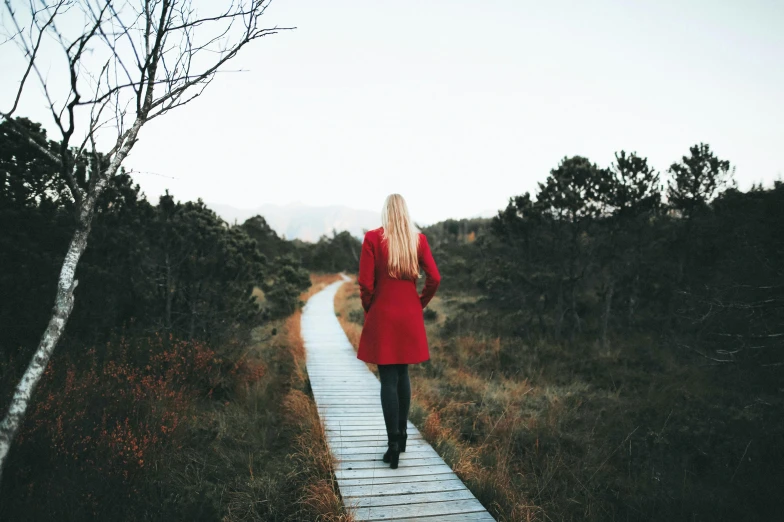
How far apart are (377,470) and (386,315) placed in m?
1.38

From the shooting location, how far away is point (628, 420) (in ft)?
21.3

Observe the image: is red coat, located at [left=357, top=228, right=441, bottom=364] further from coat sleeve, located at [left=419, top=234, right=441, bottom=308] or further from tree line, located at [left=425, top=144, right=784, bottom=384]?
tree line, located at [left=425, top=144, right=784, bottom=384]

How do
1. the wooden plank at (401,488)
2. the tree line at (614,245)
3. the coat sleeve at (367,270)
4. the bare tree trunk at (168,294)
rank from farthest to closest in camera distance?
the tree line at (614,245), the bare tree trunk at (168,294), the coat sleeve at (367,270), the wooden plank at (401,488)

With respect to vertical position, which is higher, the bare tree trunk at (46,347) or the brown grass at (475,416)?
the bare tree trunk at (46,347)

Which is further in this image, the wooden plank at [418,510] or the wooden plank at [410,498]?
the wooden plank at [410,498]

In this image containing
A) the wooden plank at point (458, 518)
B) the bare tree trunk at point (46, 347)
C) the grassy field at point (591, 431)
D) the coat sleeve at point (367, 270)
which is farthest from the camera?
the grassy field at point (591, 431)

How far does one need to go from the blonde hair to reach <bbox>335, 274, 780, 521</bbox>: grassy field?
186cm

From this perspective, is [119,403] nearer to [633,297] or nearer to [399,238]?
[399,238]

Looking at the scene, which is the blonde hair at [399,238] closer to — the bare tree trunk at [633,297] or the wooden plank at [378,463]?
the wooden plank at [378,463]

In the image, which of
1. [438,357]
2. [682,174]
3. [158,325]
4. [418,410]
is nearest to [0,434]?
[418,410]

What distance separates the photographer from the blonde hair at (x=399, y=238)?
3.18 meters

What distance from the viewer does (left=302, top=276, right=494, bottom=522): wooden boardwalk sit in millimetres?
2920

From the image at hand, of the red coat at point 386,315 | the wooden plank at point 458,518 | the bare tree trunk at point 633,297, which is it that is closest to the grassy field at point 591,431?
the wooden plank at point 458,518

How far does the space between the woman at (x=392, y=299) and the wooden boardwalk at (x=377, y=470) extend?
53 cm
